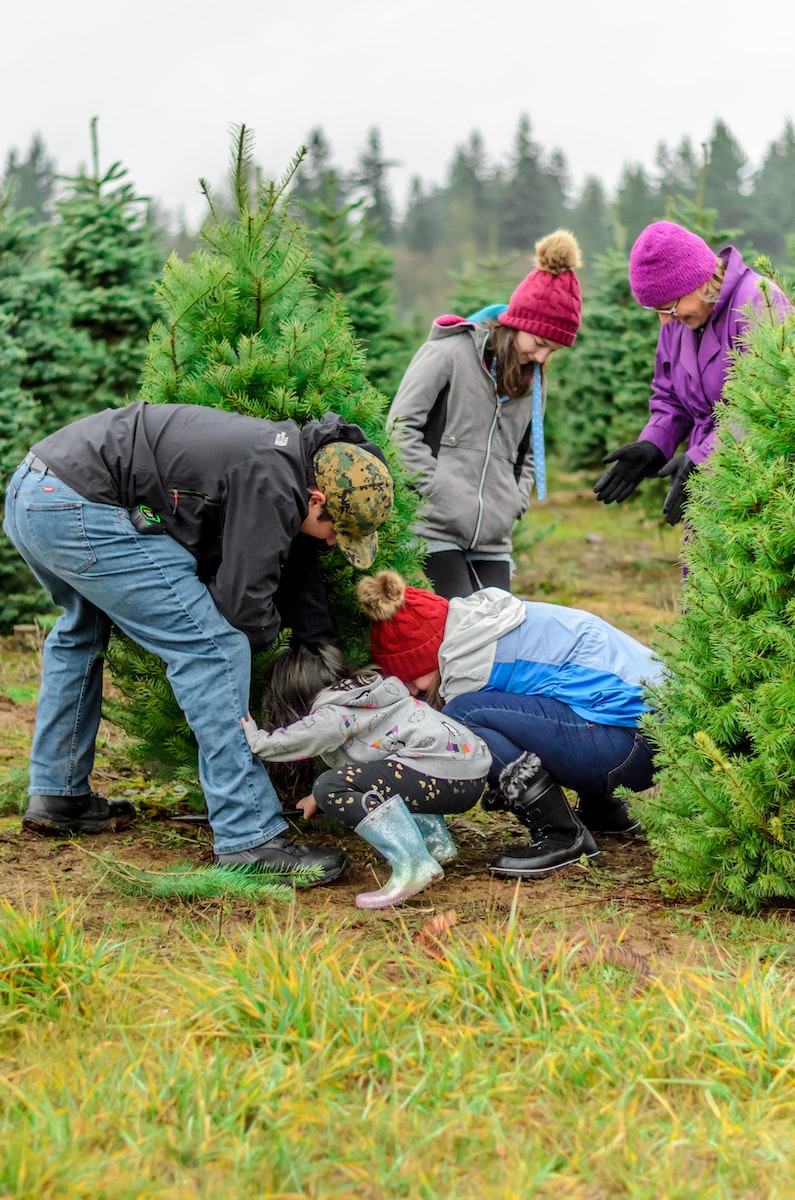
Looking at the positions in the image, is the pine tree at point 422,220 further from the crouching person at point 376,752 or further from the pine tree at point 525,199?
the crouching person at point 376,752

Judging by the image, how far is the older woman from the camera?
4.24 meters

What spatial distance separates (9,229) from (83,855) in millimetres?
5249

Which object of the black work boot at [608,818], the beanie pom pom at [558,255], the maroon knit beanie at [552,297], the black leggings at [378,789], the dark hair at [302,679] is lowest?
the black work boot at [608,818]

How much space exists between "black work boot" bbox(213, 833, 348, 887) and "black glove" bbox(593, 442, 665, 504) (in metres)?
2.03

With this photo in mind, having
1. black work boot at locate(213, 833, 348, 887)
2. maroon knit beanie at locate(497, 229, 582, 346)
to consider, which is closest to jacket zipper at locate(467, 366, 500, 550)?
maroon knit beanie at locate(497, 229, 582, 346)

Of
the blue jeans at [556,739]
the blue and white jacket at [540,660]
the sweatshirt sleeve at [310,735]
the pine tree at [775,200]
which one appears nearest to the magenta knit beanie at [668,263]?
the blue and white jacket at [540,660]

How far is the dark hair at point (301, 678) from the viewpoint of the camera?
355cm

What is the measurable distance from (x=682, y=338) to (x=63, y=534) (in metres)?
2.64

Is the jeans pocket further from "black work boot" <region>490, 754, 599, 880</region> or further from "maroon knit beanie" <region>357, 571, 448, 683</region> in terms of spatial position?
"black work boot" <region>490, 754, 599, 880</region>

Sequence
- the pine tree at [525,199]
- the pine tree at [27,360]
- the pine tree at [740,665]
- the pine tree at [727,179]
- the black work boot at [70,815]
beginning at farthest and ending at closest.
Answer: the pine tree at [525,199] < the pine tree at [727,179] < the pine tree at [27,360] < the black work boot at [70,815] < the pine tree at [740,665]

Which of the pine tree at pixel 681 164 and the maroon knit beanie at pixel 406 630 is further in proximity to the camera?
the pine tree at pixel 681 164

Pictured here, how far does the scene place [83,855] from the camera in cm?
382

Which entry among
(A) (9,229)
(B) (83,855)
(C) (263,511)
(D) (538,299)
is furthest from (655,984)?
(A) (9,229)

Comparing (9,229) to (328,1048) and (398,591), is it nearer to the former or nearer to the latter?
(398,591)
